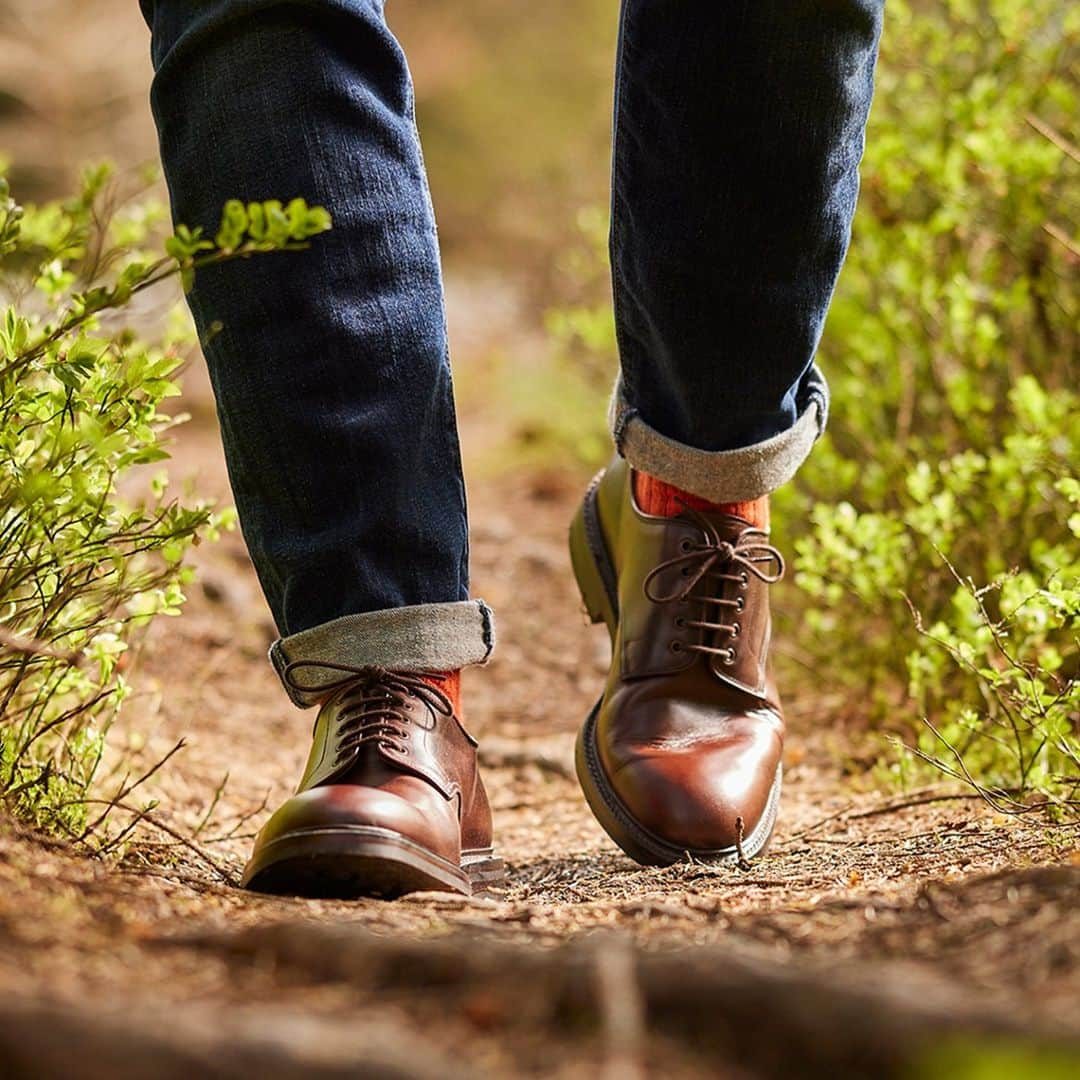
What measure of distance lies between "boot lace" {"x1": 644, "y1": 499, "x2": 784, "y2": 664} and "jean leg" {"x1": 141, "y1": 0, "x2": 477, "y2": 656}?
337mm

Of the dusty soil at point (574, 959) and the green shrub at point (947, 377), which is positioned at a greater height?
the green shrub at point (947, 377)

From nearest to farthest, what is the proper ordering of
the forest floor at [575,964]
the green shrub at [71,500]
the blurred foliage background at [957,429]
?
1. the forest floor at [575,964]
2. the green shrub at [71,500]
3. the blurred foliage background at [957,429]

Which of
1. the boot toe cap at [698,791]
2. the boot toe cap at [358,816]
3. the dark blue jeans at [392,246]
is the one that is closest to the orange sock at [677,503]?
the dark blue jeans at [392,246]

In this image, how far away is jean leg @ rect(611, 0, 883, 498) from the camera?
1.38 metres

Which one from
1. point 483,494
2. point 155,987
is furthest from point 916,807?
point 483,494

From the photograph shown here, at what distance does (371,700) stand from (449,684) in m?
0.12

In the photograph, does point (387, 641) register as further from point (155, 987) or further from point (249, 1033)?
point (249, 1033)

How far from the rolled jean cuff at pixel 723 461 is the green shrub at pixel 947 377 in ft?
1.33

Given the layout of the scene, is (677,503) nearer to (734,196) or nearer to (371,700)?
(734,196)

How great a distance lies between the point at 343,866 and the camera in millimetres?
1182

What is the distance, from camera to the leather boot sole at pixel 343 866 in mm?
1180

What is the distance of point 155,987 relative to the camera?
732 millimetres

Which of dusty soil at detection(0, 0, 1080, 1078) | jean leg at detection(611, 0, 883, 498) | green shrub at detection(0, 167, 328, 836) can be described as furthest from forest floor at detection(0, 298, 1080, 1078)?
jean leg at detection(611, 0, 883, 498)

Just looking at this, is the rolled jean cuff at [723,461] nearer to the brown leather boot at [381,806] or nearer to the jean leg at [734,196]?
the jean leg at [734,196]
